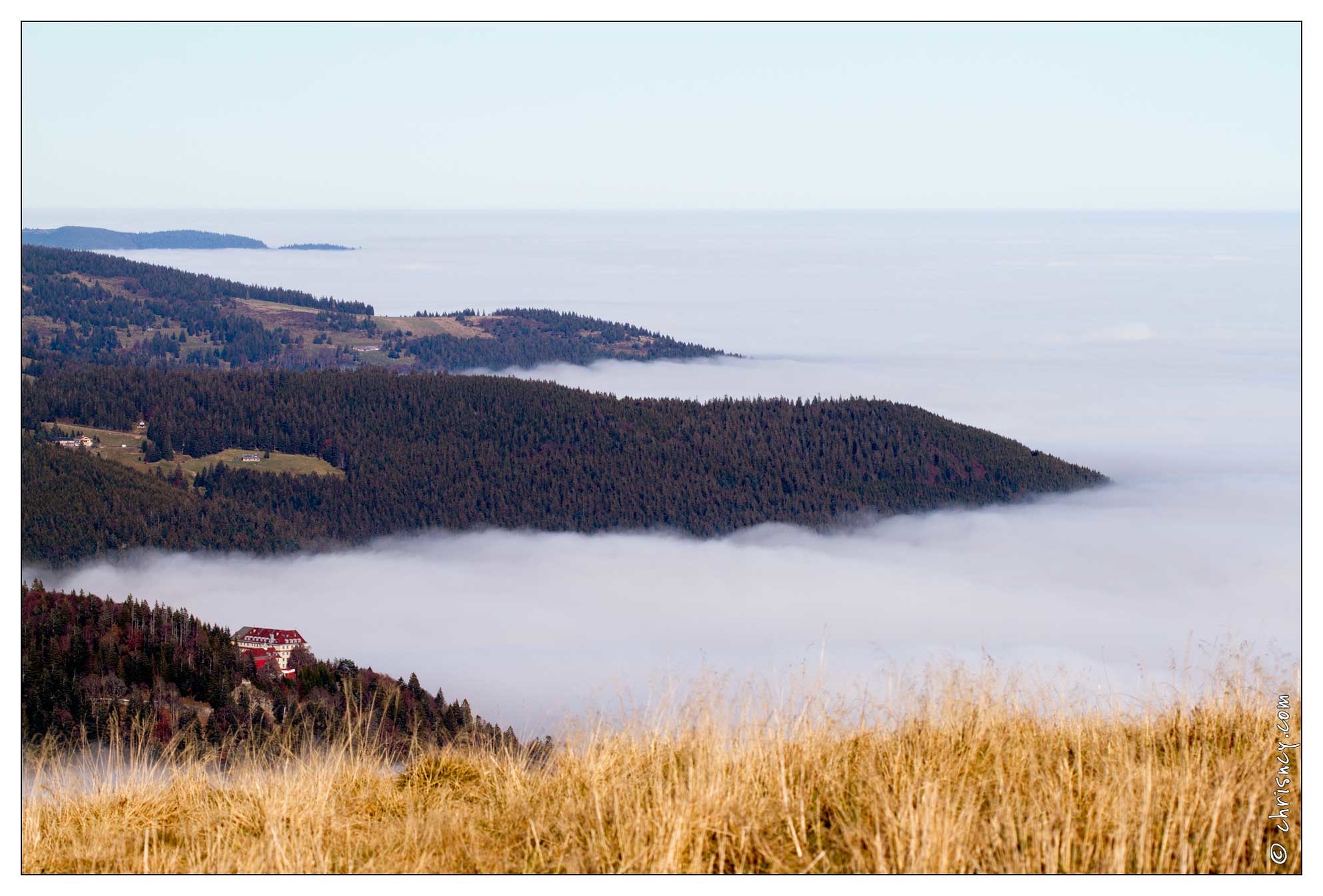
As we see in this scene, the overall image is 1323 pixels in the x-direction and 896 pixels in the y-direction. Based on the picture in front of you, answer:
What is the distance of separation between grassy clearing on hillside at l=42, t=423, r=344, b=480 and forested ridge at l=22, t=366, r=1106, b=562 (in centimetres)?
186

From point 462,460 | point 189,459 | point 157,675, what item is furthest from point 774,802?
point 189,459

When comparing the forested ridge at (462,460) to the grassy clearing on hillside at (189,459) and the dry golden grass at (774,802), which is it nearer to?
the grassy clearing on hillside at (189,459)

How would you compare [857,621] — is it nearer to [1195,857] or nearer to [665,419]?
[665,419]

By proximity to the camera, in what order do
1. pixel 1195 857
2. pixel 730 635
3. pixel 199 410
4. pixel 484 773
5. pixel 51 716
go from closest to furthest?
pixel 1195 857, pixel 484 773, pixel 51 716, pixel 730 635, pixel 199 410

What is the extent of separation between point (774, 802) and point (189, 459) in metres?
177

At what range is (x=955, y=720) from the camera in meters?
8.66

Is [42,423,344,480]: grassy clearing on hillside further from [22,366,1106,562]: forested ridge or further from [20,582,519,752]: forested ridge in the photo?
[20,582,519,752]: forested ridge

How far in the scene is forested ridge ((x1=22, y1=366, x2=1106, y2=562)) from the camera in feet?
550

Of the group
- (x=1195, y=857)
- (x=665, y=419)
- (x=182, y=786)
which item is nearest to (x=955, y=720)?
(x=1195, y=857)

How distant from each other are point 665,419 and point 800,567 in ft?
112

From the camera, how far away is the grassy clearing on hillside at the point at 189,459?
16088 centimetres

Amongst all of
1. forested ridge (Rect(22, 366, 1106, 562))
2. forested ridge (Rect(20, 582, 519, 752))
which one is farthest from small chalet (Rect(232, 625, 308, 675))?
forested ridge (Rect(22, 366, 1106, 562))

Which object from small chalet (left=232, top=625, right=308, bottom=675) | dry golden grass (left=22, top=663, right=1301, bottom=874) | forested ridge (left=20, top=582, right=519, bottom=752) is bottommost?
small chalet (left=232, top=625, right=308, bottom=675)
